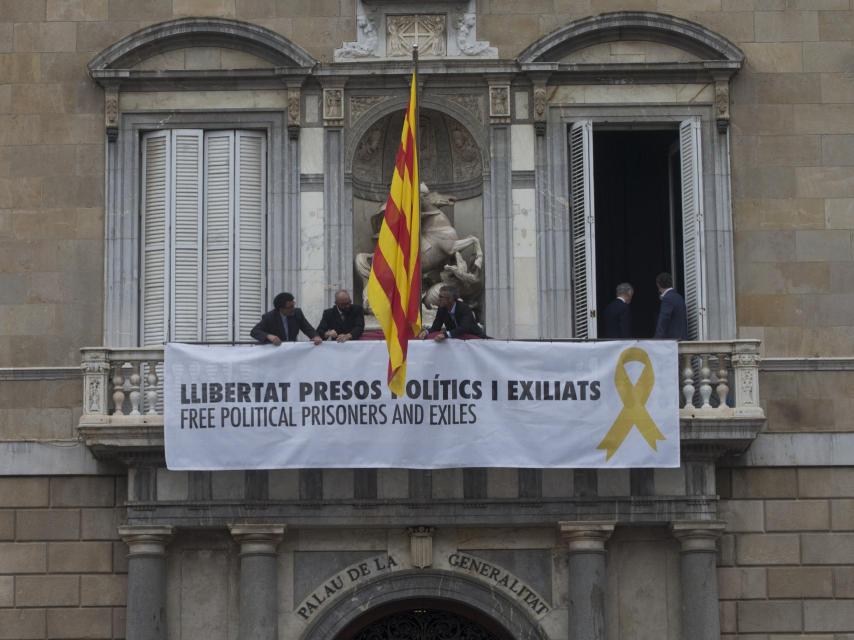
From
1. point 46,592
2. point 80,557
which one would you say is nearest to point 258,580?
point 80,557

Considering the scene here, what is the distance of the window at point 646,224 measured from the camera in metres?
31.4

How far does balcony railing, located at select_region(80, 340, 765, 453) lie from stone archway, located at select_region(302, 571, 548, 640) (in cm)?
315

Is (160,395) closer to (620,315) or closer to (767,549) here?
(620,315)

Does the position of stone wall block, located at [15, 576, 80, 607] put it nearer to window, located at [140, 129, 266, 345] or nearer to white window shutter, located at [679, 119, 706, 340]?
window, located at [140, 129, 266, 345]

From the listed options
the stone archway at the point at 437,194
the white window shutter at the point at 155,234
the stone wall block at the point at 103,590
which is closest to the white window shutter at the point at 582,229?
the stone archway at the point at 437,194

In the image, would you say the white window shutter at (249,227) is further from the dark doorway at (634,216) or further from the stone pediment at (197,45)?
the dark doorway at (634,216)

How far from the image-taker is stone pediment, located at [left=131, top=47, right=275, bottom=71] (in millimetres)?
31906

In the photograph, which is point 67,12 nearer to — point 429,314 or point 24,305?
point 24,305

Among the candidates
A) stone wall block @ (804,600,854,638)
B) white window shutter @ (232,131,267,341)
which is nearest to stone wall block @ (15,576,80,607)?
white window shutter @ (232,131,267,341)

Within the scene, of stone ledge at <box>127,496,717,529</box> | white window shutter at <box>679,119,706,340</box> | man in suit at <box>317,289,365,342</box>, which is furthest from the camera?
white window shutter at <box>679,119,706,340</box>

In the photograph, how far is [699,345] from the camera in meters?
30.2

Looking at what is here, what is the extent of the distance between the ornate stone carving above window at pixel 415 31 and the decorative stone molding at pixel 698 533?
696 cm

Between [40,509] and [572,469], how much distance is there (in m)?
7.00

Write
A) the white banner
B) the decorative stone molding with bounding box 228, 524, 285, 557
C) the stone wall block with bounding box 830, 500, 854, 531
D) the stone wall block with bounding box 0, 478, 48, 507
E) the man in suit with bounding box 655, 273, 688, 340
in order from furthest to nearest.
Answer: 1. the man in suit with bounding box 655, 273, 688, 340
2. the stone wall block with bounding box 0, 478, 48, 507
3. the stone wall block with bounding box 830, 500, 854, 531
4. the decorative stone molding with bounding box 228, 524, 285, 557
5. the white banner
